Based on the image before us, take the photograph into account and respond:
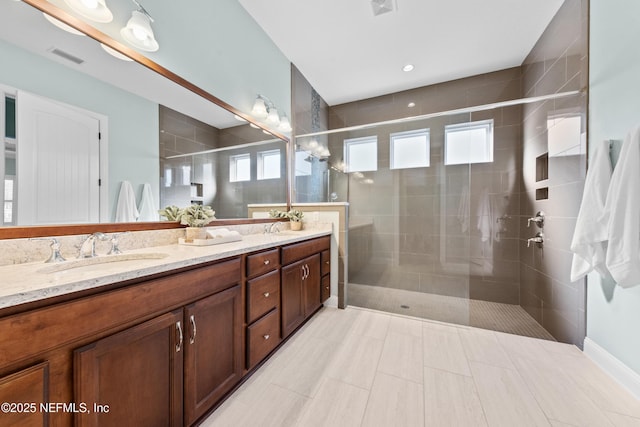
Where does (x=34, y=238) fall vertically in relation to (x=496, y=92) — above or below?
below

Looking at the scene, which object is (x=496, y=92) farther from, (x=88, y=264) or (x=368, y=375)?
(x=88, y=264)

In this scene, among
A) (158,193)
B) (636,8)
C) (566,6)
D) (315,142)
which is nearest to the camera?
(636,8)

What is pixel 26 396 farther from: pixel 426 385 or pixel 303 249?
pixel 426 385

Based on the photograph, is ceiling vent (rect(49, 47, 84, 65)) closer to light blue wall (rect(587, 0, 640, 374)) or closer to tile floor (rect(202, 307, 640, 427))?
tile floor (rect(202, 307, 640, 427))

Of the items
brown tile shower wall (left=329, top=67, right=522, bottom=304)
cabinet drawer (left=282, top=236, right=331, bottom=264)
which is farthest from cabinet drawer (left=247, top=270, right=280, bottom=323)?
brown tile shower wall (left=329, top=67, right=522, bottom=304)

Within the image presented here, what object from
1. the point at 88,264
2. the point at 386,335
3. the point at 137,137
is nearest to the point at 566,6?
the point at 386,335

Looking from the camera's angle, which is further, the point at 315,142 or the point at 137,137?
the point at 315,142

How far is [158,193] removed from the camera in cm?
139

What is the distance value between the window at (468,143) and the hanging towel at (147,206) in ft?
8.90

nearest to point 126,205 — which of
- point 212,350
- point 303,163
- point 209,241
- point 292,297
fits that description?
point 209,241

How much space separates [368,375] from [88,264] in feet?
5.18

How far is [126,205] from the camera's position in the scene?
125cm

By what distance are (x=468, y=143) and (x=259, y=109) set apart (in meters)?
2.33

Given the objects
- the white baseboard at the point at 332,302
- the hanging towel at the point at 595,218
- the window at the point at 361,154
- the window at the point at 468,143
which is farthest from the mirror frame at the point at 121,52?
the hanging towel at the point at 595,218
